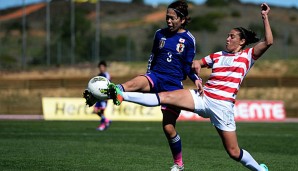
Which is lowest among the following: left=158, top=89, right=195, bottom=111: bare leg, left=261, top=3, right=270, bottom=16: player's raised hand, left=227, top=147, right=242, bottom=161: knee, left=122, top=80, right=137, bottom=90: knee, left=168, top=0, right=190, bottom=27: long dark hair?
left=227, top=147, right=242, bottom=161: knee

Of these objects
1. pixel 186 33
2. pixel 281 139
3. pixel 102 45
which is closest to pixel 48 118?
pixel 281 139

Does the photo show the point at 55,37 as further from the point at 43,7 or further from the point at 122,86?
the point at 122,86

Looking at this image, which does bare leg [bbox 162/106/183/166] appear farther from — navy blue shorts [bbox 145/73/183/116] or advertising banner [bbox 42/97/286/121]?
advertising banner [bbox 42/97/286/121]

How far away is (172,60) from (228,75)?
1.43 metres

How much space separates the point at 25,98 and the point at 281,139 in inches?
971

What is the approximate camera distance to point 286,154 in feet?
51.3

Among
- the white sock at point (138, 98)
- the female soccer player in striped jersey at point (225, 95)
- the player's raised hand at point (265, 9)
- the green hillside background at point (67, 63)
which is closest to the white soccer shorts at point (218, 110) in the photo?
the female soccer player in striped jersey at point (225, 95)

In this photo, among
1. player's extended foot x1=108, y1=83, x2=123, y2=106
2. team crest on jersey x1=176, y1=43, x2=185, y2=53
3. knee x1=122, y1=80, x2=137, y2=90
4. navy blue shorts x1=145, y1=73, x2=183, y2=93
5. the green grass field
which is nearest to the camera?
player's extended foot x1=108, y1=83, x2=123, y2=106

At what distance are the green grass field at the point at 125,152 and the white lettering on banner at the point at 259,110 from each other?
10.9 meters

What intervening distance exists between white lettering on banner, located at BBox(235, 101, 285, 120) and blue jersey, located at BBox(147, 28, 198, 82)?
2129 cm

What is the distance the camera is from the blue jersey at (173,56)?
11.4 metres

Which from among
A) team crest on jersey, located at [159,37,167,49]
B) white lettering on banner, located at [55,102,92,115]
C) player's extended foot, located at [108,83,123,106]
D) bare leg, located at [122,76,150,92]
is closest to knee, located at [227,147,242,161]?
bare leg, located at [122,76,150,92]

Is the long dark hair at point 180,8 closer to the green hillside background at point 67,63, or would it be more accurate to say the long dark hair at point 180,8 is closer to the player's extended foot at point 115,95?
the player's extended foot at point 115,95

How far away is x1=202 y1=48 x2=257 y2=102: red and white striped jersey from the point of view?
10.2 metres
